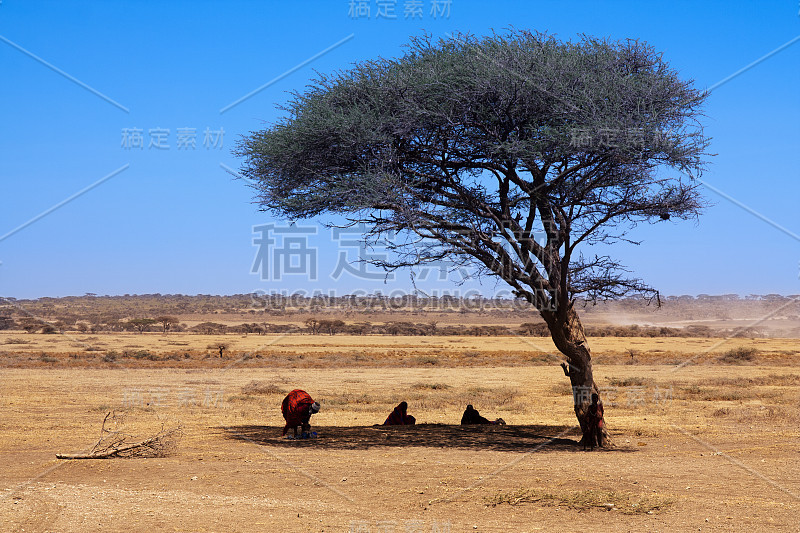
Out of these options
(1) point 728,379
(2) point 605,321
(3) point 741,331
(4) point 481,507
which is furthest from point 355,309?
(4) point 481,507

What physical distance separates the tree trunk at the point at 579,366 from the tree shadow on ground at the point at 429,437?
1.55 feet

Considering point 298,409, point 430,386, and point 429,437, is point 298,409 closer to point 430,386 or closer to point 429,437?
point 429,437

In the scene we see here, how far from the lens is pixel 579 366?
46.6 ft

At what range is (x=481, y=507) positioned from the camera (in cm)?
934

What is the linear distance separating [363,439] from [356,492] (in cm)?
481

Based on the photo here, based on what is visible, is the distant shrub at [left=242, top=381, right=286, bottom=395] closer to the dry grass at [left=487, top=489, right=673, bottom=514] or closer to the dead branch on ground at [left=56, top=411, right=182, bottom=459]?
the dead branch on ground at [left=56, top=411, right=182, bottom=459]

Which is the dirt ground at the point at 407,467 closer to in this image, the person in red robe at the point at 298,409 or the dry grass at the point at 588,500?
the dry grass at the point at 588,500

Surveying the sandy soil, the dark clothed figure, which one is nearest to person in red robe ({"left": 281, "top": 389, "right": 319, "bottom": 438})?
the sandy soil

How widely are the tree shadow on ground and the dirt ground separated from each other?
5cm

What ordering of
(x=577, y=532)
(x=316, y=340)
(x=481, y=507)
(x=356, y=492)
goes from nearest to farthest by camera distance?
1. (x=577, y=532)
2. (x=481, y=507)
3. (x=356, y=492)
4. (x=316, y=340)

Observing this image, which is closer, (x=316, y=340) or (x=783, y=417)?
(x=783, y=417)

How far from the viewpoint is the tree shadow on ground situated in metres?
14.2

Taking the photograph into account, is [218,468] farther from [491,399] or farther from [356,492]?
[491,399]

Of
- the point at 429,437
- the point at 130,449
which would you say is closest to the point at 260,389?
the point at 429,437
